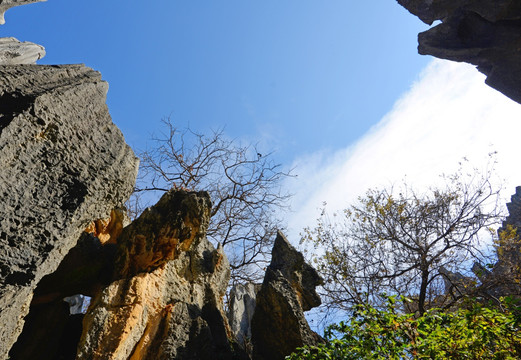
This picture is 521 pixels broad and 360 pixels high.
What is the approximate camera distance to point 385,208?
31.0 feet

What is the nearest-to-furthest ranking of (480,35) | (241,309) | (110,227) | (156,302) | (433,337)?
(433,337) → (156,302) → (110,227) → (480,35) → (241,309)

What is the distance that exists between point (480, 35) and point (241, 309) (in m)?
9.87

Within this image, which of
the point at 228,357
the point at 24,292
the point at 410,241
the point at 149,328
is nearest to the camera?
the point at 24,292

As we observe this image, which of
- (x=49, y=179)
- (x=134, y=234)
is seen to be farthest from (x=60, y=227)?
(x=134, y=234)

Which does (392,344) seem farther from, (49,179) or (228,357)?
(49,179)

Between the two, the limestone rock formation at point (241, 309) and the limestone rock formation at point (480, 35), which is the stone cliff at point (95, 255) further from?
the limestone rock formation at point (480, 35)

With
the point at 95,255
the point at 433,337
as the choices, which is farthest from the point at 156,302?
the point at 433,337

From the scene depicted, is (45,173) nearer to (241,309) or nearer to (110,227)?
(110,227)

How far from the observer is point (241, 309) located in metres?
10.6

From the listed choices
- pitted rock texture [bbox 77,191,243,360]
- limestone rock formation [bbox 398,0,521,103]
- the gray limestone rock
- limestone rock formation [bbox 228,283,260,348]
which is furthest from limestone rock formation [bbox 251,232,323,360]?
the gray limestone rock

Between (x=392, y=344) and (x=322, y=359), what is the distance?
82 cm

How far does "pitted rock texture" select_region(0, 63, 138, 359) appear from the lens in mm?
2100

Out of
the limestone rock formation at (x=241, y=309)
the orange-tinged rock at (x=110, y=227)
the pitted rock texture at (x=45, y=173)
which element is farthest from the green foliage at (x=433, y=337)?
the limestone rock formation at (x=241, y=309)

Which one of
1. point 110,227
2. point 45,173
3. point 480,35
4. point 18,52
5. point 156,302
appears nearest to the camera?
point 45,173
